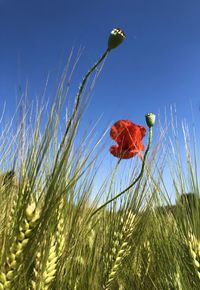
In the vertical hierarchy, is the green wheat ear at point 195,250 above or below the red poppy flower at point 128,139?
below

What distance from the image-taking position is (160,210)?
1.68 metres

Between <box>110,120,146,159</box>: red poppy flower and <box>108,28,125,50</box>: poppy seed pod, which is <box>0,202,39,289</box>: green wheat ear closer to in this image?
<box>108,28,125,50</box>: poppy seed pod

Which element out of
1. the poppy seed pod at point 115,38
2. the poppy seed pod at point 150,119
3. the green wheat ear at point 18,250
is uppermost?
the poppy seed pod at point 115,38

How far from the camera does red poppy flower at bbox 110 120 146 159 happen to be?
176cm

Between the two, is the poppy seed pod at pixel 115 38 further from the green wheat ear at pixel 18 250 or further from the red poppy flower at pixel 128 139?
the red poppy flower at pixel 128 139

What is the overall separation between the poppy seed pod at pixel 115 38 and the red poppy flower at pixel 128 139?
0.59 meters

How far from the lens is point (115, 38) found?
3.82ft

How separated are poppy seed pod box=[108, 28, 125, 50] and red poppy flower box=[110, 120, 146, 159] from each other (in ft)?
1.94

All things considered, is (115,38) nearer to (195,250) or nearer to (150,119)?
(150,119)

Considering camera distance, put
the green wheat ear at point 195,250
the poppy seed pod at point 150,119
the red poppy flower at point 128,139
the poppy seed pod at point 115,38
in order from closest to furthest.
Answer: the poppy seed pod at point 115,38 < the green wheat ear at point 195,250 < the poppy seed pod at point 150,119 < the red poppy flower at point 128,139

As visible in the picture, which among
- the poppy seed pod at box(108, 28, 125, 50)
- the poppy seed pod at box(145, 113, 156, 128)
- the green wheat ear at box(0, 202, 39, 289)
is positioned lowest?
the green wheat ear at box(0, 202, 39, 289)

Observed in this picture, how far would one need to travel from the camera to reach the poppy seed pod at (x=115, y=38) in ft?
3.79

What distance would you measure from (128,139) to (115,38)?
0.70 metres

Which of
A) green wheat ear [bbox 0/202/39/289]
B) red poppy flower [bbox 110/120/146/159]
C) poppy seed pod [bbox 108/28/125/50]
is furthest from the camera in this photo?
red poppy flower [bbox 110/120/146/159]
